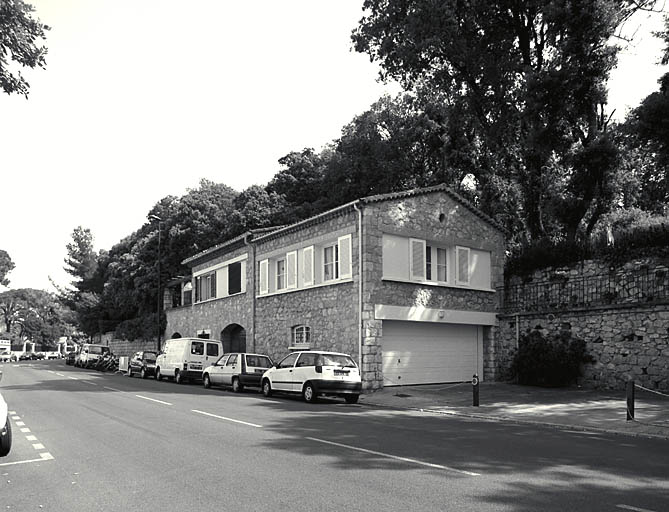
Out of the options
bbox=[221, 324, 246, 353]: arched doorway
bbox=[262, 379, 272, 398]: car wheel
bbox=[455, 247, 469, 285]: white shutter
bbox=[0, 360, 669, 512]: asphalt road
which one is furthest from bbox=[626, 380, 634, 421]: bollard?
bbox=[221, 324, 246, 353]: arched doorway

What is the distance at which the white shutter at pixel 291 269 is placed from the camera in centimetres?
2694

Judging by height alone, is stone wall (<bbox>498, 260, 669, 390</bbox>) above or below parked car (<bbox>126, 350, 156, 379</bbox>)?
above

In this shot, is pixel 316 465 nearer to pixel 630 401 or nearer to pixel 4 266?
pixel 630 401

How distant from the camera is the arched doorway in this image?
33.8 meters

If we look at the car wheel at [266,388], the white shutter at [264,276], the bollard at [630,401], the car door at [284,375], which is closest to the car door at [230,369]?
the car wheel at [266,388]

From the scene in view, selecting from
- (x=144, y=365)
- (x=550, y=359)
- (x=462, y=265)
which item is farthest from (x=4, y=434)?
(x=144, y=365)

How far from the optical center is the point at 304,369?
1916 centimetres

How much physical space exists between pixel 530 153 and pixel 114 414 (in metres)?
19.5

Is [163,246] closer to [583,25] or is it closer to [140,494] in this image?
[583,25]

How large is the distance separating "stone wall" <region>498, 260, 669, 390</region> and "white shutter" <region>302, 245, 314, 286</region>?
8.81 metres

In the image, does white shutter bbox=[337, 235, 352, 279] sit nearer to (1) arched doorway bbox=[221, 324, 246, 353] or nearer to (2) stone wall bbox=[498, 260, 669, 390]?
(2) stone wall bbox=[498, 260, 669, 390]

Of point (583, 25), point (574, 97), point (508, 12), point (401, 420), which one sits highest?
point (508, 12)

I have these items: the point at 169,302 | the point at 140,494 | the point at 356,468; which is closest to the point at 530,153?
the point at 356,468

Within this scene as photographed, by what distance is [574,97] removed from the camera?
24234 millimetres
